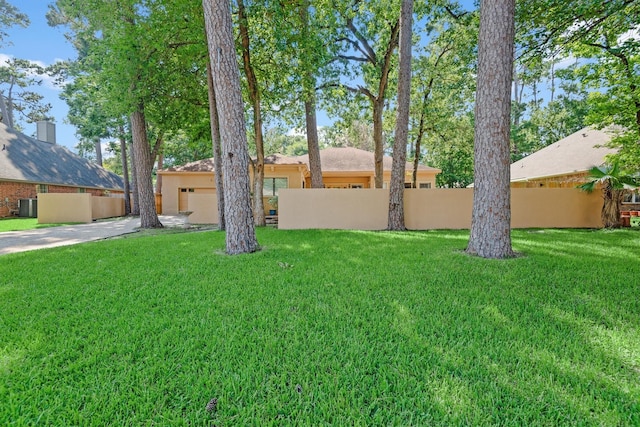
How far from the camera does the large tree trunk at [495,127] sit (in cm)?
511

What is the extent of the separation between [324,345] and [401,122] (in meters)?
8.01

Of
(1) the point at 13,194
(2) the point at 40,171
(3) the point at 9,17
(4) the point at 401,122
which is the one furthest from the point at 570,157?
(3) the point at 9,17

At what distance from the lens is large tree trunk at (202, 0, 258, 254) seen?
18.5 ft

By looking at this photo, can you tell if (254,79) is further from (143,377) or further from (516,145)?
(516,145)

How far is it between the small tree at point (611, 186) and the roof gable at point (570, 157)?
12.8ft

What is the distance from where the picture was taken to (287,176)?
61.4 ft

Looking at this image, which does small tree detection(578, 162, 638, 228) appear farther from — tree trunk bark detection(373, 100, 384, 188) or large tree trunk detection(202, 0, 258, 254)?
large tree trunk detection(202, 0, 258, 254)

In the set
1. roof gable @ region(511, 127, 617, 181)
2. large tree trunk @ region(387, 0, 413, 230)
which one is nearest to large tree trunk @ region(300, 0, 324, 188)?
large tree trunk @ region(387, 0, 413, 230)

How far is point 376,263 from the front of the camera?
4965mm

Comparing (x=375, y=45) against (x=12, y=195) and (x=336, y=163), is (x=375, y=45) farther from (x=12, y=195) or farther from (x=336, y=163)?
(x=12, y=195)

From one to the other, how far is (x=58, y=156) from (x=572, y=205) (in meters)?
31.4

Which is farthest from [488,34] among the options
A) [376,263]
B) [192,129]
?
[192,129]

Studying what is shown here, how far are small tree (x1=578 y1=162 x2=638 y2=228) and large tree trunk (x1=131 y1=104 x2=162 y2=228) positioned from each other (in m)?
16.1

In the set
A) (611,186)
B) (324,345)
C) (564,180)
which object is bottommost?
(324,345)
